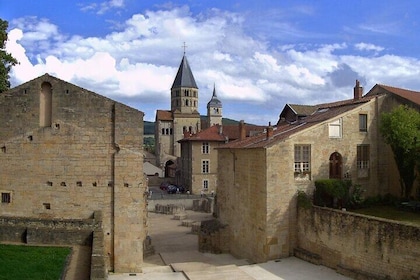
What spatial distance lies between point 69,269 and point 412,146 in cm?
1790

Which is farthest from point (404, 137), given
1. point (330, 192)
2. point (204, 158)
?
point (204, 158)

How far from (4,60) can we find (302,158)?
1829 cm

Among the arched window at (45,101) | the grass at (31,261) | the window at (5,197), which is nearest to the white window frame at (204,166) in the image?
the arched window at (45,101)

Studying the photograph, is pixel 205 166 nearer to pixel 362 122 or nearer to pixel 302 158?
pixel 362 122

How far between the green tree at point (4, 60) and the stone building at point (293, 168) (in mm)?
14357

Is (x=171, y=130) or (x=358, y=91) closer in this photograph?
(x=358, y=91)

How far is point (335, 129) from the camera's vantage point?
975 inches

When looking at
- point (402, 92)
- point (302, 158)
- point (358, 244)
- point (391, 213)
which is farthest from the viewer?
point (402, 92)

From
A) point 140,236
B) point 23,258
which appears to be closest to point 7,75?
point 140,236

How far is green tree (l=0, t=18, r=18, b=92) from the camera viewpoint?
25.1 metres

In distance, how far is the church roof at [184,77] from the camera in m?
104

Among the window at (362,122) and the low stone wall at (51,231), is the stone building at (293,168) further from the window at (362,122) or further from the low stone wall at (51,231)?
the low stone wall at (51,231)

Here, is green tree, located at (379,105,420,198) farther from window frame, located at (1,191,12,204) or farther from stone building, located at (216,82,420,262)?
window frame, located at (1,191,12,204)

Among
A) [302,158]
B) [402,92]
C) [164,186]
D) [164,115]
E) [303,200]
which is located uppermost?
[164,115]
